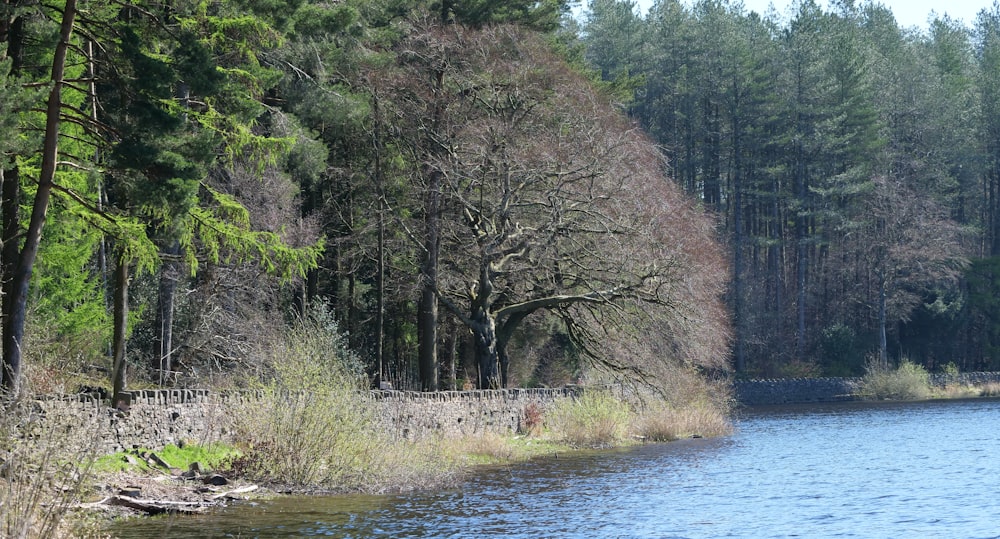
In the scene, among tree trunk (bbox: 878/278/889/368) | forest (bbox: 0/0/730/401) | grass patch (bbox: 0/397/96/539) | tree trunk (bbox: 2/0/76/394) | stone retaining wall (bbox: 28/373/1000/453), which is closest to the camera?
grass patch (bbox: 0/397/96/539)

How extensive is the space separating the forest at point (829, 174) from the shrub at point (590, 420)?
30302mm

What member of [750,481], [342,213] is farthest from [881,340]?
[750,481]

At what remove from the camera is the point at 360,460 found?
21.6 meters

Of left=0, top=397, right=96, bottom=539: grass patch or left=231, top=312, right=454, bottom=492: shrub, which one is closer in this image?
left=0, top=397, right=96, bottom=539: grass patch

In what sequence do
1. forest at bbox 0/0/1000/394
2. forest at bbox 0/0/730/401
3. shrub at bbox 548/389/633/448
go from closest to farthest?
1. forest at bbox 0/0/1000/394
2. forest at bbox 0/0/730/401
3. shrub at bbox 548/389/633/448

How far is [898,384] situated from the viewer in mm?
57188

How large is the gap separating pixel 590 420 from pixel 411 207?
32.1ft

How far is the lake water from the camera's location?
56.1 ft

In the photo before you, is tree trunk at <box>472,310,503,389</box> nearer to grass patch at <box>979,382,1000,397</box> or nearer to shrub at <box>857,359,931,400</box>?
shrub at <box>857,359,931,400</box>

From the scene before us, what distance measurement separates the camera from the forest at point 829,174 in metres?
63.9

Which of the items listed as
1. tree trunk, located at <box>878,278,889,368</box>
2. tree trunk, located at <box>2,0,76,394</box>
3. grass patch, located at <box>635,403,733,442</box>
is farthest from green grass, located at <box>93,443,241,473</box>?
tree trunk, located at <box>878,278,889,368</box>

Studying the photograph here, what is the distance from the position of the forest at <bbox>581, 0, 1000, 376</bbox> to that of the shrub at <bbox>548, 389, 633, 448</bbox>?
1193 inches

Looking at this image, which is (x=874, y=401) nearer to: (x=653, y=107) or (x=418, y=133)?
(x=653, y=107)

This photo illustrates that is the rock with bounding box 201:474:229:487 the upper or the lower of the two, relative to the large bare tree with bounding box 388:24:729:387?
lower
